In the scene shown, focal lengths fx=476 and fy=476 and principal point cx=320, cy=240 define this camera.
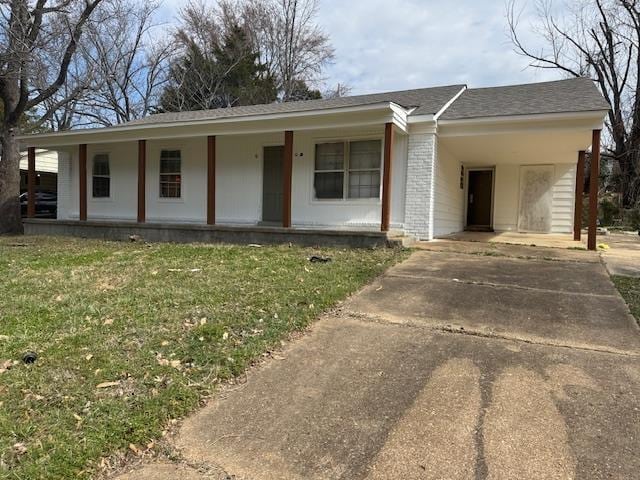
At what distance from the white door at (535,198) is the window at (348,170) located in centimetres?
633

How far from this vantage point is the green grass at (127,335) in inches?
103

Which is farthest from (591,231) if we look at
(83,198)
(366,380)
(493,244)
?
(83,198)

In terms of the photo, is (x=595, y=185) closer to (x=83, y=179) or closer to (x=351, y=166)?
(x=351, y=166)

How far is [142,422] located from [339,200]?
855 centimetres

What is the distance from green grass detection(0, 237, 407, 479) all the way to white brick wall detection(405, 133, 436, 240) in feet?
8.01

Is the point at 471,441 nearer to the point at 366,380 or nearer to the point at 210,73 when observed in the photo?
the point at 366,380

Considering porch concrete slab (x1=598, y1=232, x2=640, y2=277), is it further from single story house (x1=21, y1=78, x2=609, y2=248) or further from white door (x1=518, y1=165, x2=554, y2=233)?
white door (x1=518, y1=165, x2=554, y2=233)

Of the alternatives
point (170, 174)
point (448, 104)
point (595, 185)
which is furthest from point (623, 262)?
point (170, 174)

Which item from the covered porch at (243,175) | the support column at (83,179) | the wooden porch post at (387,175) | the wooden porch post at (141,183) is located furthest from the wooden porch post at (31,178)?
the wooden porch post at (387,175)

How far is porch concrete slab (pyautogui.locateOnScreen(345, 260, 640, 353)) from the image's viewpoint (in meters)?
4.27

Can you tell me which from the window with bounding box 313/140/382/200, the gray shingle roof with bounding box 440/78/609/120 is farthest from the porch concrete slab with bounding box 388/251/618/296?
the gray shingle roof with bounding box 440/78/609/120

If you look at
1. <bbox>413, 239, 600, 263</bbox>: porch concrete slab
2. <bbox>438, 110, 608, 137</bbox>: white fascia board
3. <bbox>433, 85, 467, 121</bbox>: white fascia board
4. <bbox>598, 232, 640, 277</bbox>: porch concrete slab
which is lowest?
<bbox>598, 232, 640, 277</bbox>: porch concrete slab

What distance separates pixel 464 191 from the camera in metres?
15.2

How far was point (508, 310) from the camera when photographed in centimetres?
504
